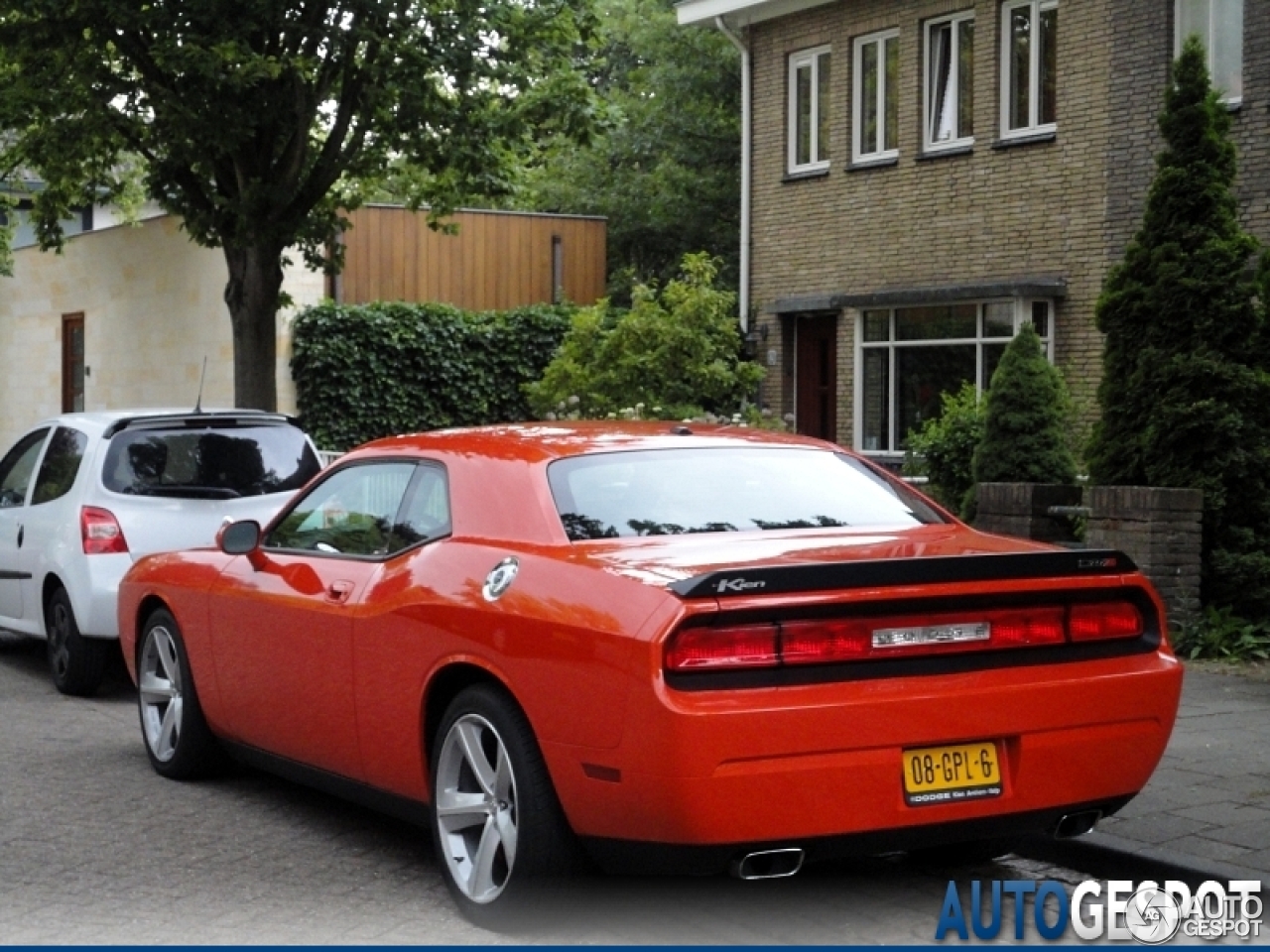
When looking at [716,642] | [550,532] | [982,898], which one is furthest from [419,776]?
[982,898]

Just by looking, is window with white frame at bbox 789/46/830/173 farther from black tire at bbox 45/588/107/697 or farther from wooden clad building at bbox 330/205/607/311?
black tire at bbox 45/588/107/697

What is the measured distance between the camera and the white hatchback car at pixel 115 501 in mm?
10992

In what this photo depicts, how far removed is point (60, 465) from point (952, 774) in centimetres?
753

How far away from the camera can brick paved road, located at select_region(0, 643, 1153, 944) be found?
581 centimetres

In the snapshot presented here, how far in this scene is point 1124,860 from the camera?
657cm

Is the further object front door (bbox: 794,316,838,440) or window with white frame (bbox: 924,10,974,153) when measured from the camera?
front door (bbox: 794,316,838,440)

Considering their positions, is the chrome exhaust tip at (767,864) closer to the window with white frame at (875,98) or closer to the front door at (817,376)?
the window with white frame at (875,98)

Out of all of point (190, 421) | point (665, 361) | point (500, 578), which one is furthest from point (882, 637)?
point (665, 361)

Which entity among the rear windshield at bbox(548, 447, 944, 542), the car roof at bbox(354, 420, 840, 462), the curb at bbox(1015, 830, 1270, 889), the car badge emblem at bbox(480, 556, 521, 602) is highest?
the car roof at bbox(354, 420, 840, 462)

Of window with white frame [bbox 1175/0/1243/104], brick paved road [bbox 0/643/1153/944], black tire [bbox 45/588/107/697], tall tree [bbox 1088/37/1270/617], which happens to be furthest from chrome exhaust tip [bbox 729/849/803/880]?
window with white frame [bbox 1175/0/1243/104]

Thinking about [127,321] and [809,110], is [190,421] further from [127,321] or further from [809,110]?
[127,321]

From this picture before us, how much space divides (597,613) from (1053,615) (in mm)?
1416

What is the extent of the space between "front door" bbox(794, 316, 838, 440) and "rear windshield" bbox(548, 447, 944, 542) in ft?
55.4

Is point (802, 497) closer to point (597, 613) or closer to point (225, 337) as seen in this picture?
point (597, 613)
